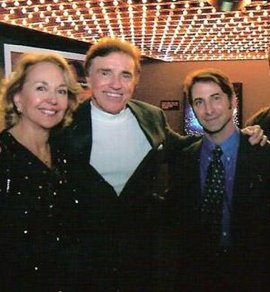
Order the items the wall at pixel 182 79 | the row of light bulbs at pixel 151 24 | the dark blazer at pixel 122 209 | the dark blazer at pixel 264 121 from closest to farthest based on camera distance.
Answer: the dark blazer at pixel 122 209 < the dark blazer at pixel 264 121 < the row of light bulbs at pixel 151 24 < the wall at pixel 182 79

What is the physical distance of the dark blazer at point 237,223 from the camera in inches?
86.7

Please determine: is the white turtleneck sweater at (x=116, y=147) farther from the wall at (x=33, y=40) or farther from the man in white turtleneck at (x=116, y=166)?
the wall at (x=33, y=40)

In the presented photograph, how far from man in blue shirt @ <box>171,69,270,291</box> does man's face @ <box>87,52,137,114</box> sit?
0.36 m

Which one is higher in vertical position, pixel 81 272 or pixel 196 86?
pixel 196 86

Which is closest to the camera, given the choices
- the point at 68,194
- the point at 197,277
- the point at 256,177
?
the point at 68,194

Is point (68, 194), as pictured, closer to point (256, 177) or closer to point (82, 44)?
point (256, 177)

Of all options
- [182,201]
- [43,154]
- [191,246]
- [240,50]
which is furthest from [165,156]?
[240,50]

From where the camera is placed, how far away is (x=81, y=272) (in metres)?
1.99

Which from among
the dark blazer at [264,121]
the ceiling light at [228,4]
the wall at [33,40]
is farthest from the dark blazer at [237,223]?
the wall at [33,40]

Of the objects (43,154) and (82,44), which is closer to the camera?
A: (43,154)

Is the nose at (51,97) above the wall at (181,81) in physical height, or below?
below

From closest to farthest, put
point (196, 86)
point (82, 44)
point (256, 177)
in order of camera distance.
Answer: point (256, 177)
point (196, 86)
point (82, 44)

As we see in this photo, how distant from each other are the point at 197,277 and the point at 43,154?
118 centimetres

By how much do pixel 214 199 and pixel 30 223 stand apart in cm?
96
